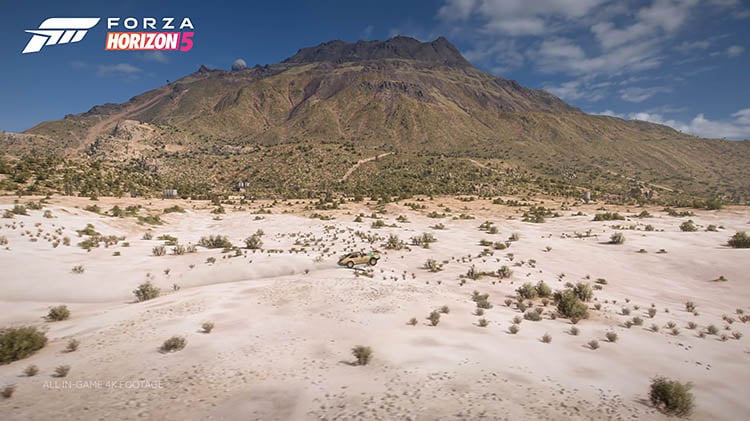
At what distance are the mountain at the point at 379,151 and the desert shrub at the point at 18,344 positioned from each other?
3800cm

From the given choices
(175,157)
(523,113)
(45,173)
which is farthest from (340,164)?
(523,113)

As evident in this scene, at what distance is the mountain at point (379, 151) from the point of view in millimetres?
67688

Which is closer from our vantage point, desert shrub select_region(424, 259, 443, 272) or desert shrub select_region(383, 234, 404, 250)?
desert shrub select_region(424, 259, 443, 272)

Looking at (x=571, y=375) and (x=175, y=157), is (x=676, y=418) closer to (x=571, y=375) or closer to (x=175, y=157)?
(x=571, y=375)

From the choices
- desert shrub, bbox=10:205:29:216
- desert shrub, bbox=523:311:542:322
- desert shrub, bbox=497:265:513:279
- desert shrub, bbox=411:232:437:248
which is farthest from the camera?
desert shrub, bbox=411:232:437:248

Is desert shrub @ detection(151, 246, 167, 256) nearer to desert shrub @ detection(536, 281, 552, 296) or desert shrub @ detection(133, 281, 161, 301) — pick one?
desert shrub @ detection(133, 281, 161, 301)

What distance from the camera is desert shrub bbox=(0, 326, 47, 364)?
841cm

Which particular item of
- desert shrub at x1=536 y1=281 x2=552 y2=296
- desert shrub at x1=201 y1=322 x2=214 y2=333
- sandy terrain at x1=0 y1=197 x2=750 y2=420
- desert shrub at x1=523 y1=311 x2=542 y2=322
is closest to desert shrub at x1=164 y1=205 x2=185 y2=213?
sandy terrain at x1=0 y1=197 x2=750 y2=420

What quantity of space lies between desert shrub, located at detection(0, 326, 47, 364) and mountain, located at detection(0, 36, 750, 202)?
38002 millimetres

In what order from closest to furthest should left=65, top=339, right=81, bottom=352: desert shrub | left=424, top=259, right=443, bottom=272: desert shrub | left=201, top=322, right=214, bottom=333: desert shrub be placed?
left=65, top=339, right=81, bottom=352: desert shrub
left=201, top=322, right=214, bottom=333: desert shrub
left=424, top=259, right=443, bottom=272: desert shrub

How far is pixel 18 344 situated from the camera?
8.57 meters

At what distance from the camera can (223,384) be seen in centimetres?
757

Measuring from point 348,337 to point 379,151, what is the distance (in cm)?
9694

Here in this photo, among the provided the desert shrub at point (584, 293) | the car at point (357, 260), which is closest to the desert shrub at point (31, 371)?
the car at point (357, 260)
